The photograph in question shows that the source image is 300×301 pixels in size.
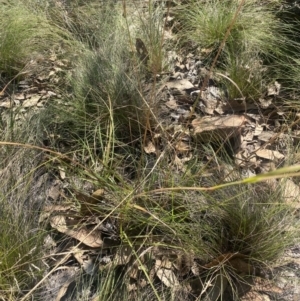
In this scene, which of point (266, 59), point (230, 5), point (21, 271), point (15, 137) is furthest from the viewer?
point (230, 5)

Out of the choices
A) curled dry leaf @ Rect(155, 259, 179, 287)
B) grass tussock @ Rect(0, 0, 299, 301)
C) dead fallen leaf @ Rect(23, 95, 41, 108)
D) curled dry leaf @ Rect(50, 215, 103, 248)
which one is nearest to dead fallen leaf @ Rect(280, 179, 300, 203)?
grass tussock @ Rect(0, 0, 299, 301)

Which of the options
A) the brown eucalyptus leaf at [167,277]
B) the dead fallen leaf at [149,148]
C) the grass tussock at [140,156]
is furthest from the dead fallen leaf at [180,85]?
the brown eucalyptus leaf at [167,277]

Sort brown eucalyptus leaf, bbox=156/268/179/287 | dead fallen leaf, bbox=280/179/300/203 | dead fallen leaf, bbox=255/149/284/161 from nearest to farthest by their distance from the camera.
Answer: brown eucalyptus leaf, bbox=156/268/179/287 → dead fallen leaf, bbox=280/179/300/203 → dead fallen leaf, bbox=255/149/284/161

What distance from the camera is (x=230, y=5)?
9.63ft

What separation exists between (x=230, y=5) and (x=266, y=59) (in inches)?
18.9

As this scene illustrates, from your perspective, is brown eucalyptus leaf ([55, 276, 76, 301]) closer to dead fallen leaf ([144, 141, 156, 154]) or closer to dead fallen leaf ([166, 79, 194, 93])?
dead fallen leaf ([144, 141, 156, 154])

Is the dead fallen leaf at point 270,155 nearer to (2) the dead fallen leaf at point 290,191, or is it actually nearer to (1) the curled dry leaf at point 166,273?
(2) the dead fallen leaf at point 290,191

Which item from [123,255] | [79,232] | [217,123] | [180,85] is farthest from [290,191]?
[180,85]

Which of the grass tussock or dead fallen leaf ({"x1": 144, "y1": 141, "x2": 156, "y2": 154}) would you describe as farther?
dead fallen leaf ({"x1": 144, "y1": 141, "x2": 156, "y2": 154})

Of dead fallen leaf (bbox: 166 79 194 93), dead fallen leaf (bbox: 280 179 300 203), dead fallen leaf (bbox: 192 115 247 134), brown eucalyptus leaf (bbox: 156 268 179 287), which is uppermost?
dead fallen leaf (bbox: 192 115 247 134)

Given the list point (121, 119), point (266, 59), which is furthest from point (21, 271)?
point (266, 59)

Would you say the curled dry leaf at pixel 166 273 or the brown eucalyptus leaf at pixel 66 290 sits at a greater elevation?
the curled dry leaf at pixel 166 273

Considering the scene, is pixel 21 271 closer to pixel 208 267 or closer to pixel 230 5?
pixel 208 267

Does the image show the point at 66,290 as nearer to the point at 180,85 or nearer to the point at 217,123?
the point at 217,123
